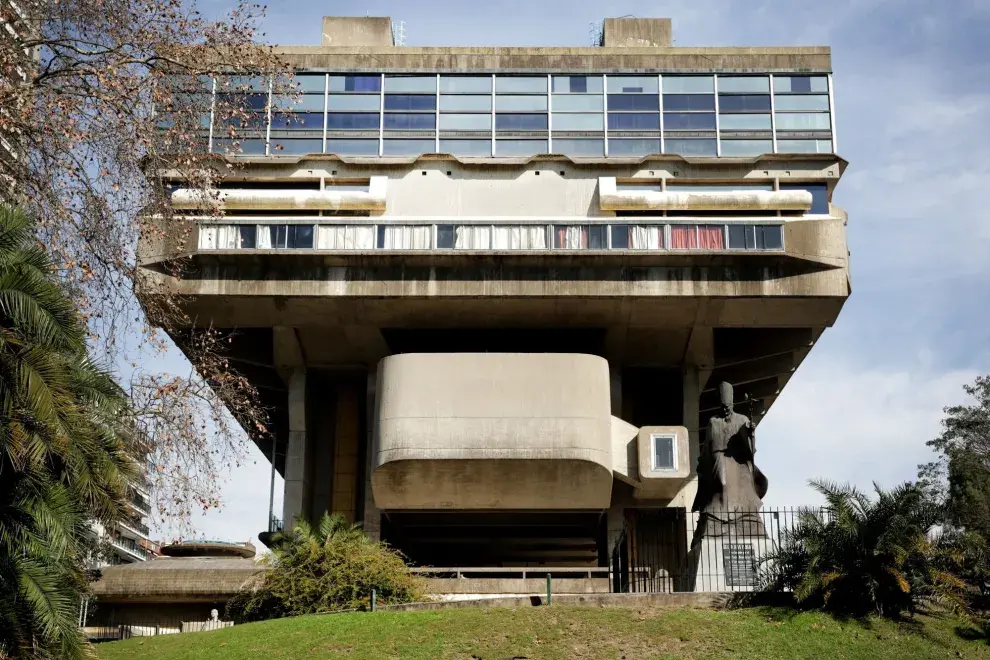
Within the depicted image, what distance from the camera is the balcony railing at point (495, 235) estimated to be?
3844 centimetres

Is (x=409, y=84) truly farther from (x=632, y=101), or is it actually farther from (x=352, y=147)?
(x=632, y=101)

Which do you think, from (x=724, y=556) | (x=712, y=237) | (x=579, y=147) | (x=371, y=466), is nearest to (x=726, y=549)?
(x=724, y=556)

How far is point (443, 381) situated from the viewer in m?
39.0

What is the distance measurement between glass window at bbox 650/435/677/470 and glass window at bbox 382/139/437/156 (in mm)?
11753

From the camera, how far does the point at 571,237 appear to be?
1522 inches

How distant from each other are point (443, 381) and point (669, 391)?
460 inches

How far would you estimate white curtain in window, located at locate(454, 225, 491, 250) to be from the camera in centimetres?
3878

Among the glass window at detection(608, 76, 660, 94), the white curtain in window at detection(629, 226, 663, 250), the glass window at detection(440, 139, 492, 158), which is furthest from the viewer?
the glass window at detection(608, 76, 660, 94)

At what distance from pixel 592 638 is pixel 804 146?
75.1ft

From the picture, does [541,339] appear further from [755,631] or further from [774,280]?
[755,631]

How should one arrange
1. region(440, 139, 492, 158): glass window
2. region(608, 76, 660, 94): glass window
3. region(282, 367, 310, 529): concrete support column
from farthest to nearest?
region(282, 367, 310, 529): concrete support column → region(608, 76, 660, 94): glass window → region(440, 139, 492, 158): glass window

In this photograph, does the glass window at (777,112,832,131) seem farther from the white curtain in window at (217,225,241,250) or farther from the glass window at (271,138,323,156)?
the white curtain in window at (217,225,241,250)

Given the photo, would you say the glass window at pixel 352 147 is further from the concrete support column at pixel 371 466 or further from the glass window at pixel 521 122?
the concrete support column at pixel 371 466

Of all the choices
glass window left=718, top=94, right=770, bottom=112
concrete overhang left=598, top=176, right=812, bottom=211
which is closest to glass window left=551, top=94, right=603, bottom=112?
concrete overhang left=598, top=176, right=812, bottom=211
